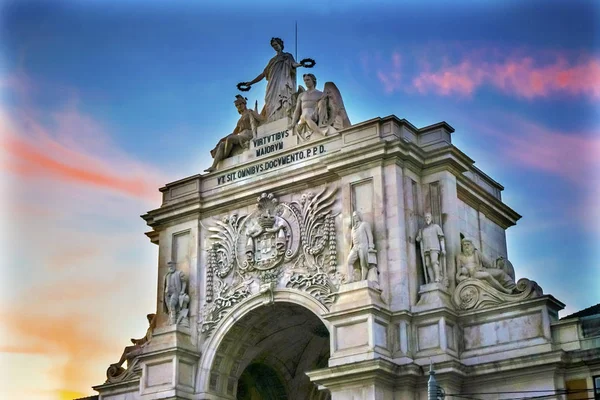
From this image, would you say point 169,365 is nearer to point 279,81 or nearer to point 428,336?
point 428,336

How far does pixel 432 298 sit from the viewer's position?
28359 mm

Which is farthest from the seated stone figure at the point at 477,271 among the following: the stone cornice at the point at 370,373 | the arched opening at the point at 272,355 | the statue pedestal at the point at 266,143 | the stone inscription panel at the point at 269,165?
the statue pedestal at the point at 266,143

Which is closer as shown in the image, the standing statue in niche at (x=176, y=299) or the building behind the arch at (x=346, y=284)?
the building behind the arch at (x=346, y=284)

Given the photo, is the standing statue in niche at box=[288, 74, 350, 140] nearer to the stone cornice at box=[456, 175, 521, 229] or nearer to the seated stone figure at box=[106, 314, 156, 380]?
the stone cornice at box=[456, 175, 521, 229]

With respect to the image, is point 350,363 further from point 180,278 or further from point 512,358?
point 180,278

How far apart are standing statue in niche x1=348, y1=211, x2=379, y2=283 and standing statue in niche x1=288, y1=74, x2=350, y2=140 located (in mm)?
3698

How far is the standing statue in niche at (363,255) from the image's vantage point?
94.7 feet

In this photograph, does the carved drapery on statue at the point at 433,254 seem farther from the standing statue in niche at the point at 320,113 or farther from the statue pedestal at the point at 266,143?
the statue pedestal at the point at 266,143

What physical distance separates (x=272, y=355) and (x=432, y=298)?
277 inches

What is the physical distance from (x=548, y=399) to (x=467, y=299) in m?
3.65

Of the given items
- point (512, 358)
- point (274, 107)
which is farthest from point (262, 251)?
point (512, 358)

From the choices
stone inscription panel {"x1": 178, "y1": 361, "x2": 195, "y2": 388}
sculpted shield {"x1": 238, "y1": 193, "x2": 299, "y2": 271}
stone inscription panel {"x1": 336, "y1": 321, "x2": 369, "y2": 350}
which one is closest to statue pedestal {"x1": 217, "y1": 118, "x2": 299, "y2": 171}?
sculpted shield {"x1": 238, "y1": 193, "x2": 299, "y2": 271}

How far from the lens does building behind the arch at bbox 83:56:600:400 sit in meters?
27.2

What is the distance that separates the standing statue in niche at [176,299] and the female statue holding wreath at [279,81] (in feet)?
18.3
